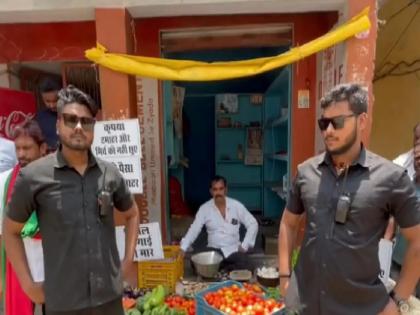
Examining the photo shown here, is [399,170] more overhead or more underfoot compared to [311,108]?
more underfoot

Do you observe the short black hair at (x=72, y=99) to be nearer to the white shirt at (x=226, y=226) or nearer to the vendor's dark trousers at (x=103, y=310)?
the vendor's dark trousers at (x=103, y=310)

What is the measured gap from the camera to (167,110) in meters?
4.87

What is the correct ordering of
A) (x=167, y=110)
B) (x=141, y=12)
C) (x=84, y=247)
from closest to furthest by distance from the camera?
(x=84, y=247)
(x=141, y=12)
(x=167, y=110)

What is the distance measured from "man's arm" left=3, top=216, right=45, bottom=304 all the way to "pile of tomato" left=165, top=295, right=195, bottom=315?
62.3 inches

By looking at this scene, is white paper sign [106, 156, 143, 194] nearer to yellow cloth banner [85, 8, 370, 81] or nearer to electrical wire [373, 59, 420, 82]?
yellow cloth banner [85, 8, 370, 81]

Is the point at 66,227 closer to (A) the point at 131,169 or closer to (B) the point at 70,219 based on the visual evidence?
(B) the point at 70,219

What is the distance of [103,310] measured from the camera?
6.63 ft

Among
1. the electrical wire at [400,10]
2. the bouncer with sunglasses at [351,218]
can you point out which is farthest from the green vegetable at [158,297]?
the electrical wire at [400,10]

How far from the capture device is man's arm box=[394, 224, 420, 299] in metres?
1.83

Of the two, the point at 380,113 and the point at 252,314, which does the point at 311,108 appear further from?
the point at 252,314

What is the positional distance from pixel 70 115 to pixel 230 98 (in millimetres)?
5697

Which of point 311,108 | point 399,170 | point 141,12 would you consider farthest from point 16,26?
point 399,170

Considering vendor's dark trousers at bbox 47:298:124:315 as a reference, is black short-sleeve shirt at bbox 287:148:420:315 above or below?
above

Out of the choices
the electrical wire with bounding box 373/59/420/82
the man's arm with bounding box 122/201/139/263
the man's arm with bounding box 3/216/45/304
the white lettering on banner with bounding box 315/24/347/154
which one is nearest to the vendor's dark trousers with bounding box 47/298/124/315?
the man's arm with bounding box 3/216/45/304
